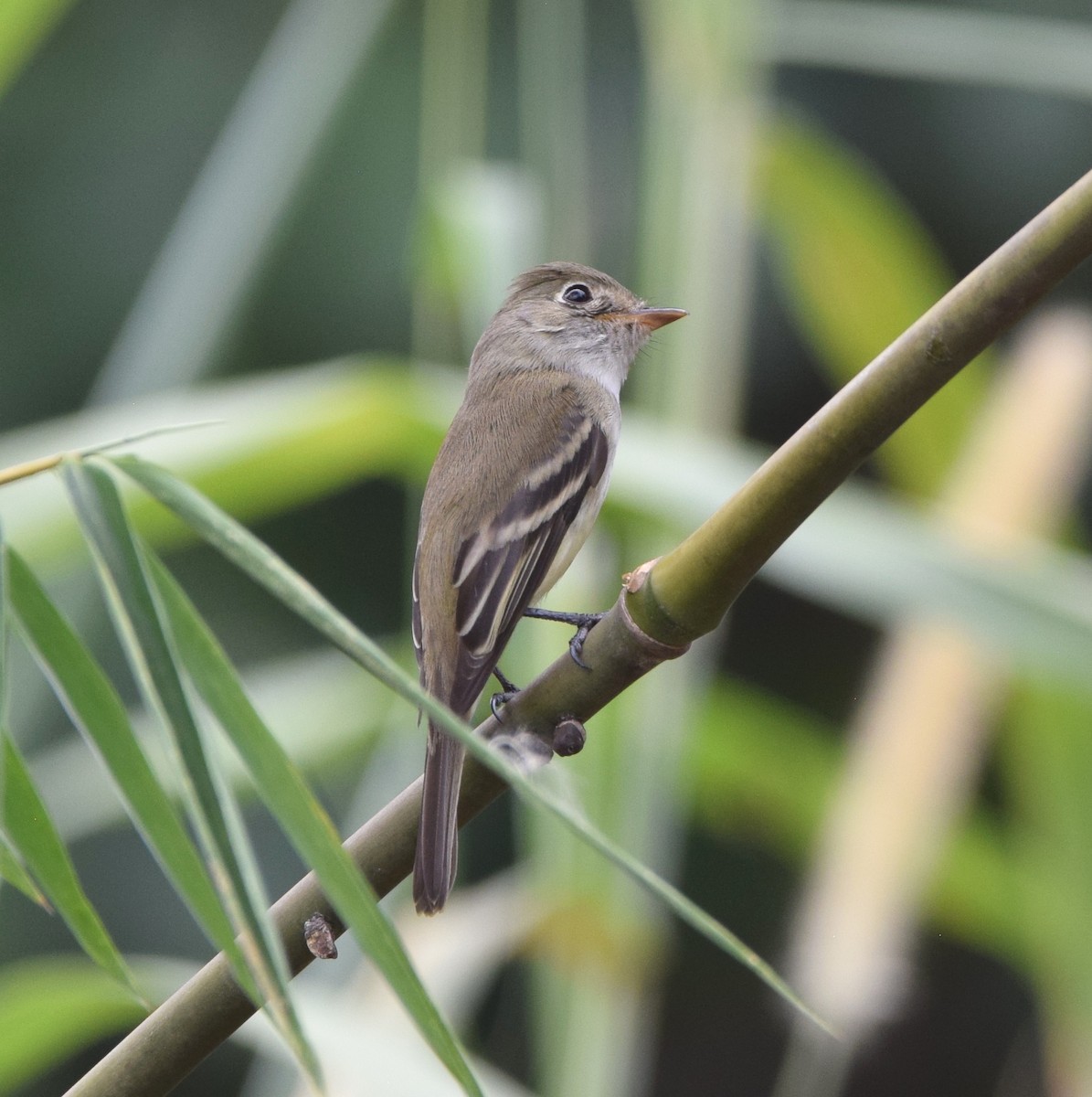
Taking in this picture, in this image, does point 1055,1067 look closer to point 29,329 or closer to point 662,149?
point 662,149

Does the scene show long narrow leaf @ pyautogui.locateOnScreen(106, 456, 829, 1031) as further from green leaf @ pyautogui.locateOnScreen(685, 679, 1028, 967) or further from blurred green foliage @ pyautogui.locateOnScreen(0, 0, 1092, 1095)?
green leaf @ pyautogui.locateOnScreen(685, 679, 1028, 967)

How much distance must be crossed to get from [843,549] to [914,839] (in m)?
0.61

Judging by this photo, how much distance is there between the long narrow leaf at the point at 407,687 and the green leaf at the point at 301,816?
0.06 m

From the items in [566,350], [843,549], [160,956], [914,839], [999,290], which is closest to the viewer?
[999,290]

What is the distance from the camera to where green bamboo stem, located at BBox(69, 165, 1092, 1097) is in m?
0.95

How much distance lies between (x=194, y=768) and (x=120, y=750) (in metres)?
0.07

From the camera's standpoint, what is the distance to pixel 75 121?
16.5ft

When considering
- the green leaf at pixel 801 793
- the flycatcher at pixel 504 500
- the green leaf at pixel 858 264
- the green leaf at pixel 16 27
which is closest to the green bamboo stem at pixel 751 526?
the flycatcher at pixel 504 500

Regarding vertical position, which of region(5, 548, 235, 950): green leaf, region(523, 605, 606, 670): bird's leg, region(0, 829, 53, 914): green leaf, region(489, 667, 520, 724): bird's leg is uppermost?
region(5, 548, 235, 950): green leaf

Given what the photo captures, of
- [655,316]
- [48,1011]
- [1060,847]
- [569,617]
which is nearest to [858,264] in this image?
[655,316]

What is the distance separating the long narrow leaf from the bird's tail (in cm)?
24

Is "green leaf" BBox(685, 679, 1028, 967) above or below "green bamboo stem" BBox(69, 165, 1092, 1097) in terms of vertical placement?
below

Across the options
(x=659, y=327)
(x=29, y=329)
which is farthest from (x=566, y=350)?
(x=29, y=329)

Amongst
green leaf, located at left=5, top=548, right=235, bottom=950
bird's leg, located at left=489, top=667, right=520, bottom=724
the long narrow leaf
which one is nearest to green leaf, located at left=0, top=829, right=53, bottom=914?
green leaf, located at left=5, top=548, right=235, bottom=950
